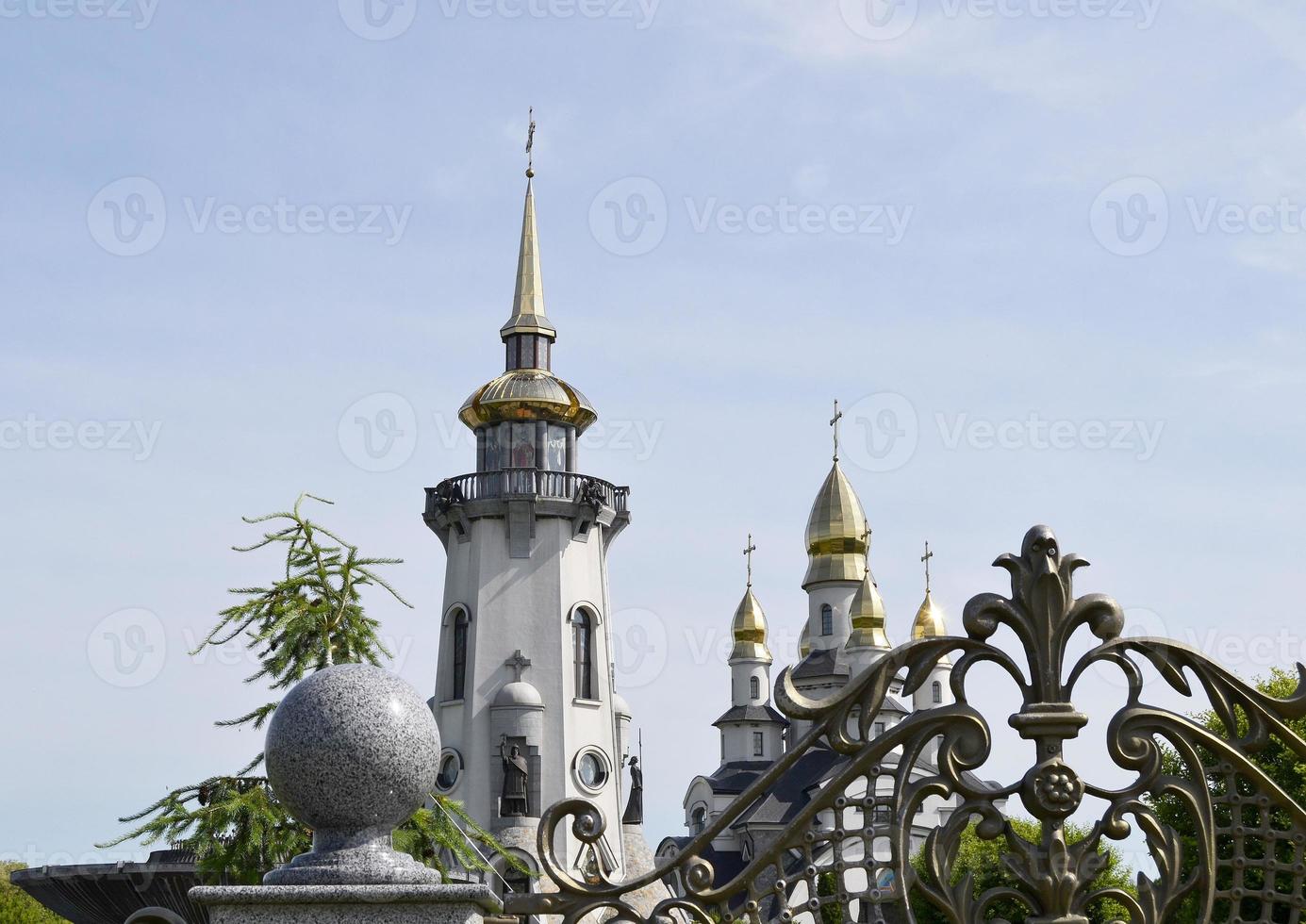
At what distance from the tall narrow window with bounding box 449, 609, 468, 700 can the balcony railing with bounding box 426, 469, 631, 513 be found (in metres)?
3.13

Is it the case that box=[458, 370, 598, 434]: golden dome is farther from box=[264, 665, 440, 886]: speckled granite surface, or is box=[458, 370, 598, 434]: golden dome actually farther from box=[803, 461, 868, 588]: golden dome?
box=[264, 665, 440, 886]: speckled granite surface

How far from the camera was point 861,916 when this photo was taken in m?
8.59

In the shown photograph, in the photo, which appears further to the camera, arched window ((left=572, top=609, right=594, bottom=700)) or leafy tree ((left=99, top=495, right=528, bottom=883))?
arched window ((left=572, top=609, right=594, bottom=700))

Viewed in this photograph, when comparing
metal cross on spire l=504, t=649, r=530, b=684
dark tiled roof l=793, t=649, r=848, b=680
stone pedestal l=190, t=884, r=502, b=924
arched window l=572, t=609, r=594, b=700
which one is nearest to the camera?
stone pedestal l=190, t=884, r=502, b=924

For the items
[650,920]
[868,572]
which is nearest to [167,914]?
[650,920]

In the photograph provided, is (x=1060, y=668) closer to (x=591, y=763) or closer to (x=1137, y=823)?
(x=1137, y=823)

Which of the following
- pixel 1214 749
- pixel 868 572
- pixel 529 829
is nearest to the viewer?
pixel 1214 749

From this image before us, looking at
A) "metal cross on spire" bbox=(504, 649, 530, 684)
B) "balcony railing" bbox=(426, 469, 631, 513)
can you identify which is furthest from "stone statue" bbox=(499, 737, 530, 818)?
"balcony railing" bbox=(426, 469, 631, 513)

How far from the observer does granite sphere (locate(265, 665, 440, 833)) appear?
6957mm

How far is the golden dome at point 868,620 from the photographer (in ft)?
235

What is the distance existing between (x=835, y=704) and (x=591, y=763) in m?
36.5

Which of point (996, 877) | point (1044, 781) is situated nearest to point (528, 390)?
point (996, 877)

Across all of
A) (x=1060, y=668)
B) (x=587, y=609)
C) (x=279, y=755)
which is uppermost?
(x=587, y=609)

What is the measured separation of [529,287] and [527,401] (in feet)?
13.2
